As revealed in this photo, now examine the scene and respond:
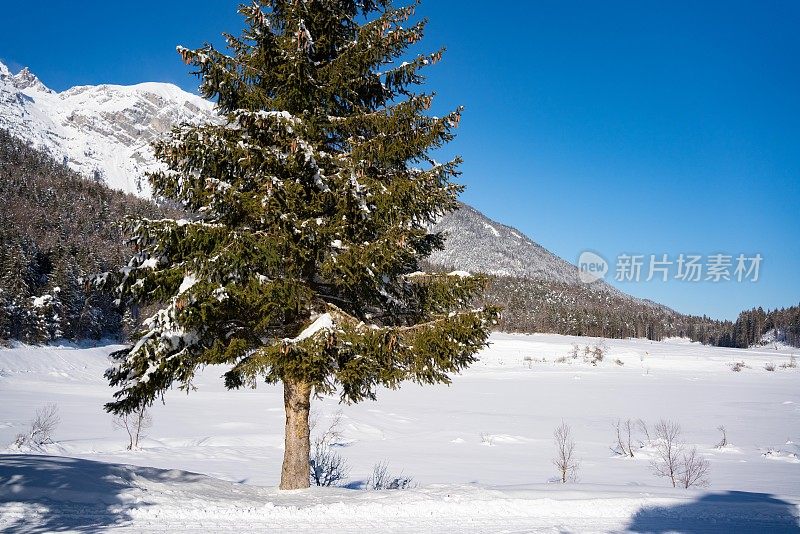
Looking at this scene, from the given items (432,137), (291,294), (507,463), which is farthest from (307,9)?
(507,463)

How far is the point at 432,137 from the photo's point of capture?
8367 mm

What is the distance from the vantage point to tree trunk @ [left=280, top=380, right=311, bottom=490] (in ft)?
27.1

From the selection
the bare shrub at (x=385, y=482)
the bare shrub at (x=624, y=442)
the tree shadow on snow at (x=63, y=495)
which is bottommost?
the bare shrub at (x=624, y=442)

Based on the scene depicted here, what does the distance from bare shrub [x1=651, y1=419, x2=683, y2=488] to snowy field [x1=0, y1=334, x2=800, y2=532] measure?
89 cm

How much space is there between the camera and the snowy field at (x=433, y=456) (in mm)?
6156

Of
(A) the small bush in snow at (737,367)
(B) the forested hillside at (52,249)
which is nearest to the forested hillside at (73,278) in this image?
(B) the forested hillside at (52,249)

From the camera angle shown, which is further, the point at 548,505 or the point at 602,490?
the point at 602,490

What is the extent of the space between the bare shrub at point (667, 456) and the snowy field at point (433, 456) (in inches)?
35.0

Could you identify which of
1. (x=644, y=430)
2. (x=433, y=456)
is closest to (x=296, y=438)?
(x=433, y=456)

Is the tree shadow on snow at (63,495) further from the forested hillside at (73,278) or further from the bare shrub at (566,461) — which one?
the bare shrub at (566,461)

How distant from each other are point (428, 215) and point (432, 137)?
135cm

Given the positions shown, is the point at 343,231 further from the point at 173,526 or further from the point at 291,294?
the point at 173,526

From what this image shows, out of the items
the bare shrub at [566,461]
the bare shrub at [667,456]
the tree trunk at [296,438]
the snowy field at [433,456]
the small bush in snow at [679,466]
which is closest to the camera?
the snowy field at [433,456]

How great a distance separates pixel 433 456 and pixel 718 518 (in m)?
19.3
